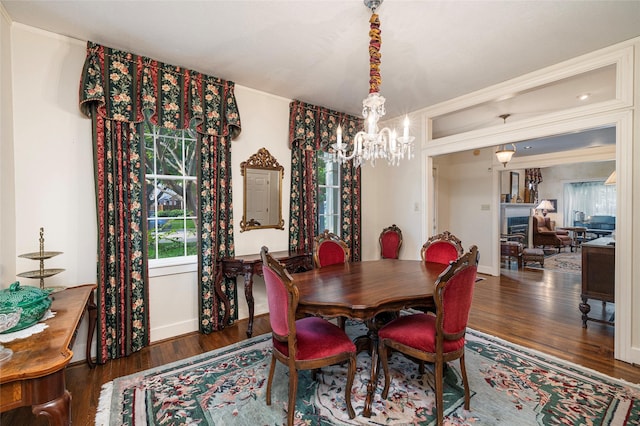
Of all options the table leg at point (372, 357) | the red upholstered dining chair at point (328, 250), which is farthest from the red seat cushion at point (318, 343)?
the red upholstered dining chair at point (328, 250)

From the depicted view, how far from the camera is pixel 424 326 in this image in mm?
1935

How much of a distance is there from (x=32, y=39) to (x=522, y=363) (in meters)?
4.76

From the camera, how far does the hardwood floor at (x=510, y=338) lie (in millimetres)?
2104

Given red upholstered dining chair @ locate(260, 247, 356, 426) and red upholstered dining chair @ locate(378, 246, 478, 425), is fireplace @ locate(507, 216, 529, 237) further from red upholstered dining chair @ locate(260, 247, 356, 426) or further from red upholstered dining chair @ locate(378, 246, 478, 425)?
red upholstered dining chair @ locate(260, 247, 356, 426)

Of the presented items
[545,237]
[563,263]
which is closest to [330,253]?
[563,263]

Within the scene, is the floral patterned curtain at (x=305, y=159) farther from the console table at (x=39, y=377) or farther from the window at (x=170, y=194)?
the console table at (x=39, y=377)

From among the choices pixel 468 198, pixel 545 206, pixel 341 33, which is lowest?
pixel 545 206

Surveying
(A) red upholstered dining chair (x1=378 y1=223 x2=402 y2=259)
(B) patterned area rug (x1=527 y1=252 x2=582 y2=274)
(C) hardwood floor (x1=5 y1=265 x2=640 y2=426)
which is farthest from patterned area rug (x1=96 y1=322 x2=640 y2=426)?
(B) patterned area rug (x1=527 y1=252 x2=582 y2=274)

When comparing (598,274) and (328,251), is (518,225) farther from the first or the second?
(328,251)

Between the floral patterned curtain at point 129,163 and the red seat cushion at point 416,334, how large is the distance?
1974 mm

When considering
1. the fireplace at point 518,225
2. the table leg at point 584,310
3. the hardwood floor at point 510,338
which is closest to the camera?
the hardwood floor at point 510,338

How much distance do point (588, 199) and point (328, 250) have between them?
11.9 m

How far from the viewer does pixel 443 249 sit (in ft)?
9.87

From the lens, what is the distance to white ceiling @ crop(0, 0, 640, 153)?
6.61 feet
